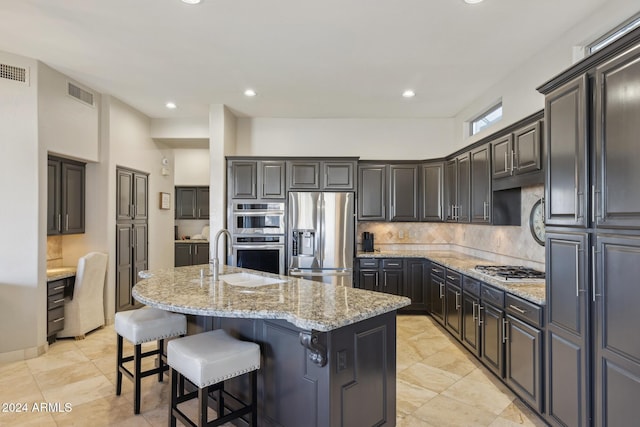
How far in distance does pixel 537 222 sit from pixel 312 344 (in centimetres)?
286

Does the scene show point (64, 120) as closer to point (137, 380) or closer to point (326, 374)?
point (137, 380)

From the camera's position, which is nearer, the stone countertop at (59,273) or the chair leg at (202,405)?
the chair leg at (202,405)

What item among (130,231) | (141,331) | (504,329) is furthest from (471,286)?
(130,231)

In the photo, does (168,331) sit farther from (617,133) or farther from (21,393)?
(617,133)

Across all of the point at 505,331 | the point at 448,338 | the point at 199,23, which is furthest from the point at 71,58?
the point at 448,338

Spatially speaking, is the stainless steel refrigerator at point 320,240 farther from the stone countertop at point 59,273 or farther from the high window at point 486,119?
the stone countertop at point 59,273

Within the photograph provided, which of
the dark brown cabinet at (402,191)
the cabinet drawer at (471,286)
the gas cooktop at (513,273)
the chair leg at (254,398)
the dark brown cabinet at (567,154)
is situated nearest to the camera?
the dark brown cabinet at (567,154)

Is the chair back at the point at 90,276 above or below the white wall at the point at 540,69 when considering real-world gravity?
below

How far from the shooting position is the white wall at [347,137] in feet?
18.4

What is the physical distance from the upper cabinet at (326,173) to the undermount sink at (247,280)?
230 cm

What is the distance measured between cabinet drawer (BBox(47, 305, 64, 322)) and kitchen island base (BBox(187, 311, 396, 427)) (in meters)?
2.85

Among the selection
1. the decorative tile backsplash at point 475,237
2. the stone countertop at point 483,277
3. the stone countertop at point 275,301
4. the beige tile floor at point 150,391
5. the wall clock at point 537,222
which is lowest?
the beige tile floor at point 150,391

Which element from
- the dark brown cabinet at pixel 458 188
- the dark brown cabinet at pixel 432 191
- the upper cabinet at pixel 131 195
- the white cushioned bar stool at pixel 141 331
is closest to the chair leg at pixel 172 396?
the white cushioned bar stool at pixel 141 331

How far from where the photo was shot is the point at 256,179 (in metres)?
5.07
